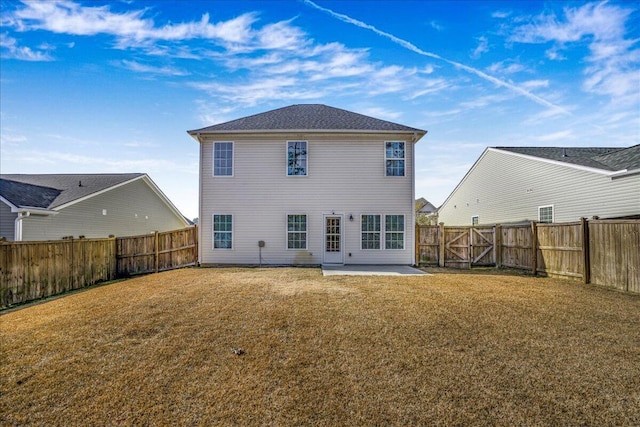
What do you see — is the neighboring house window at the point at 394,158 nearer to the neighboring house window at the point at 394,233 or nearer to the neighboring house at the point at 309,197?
the neighboring house at the point at 309,197

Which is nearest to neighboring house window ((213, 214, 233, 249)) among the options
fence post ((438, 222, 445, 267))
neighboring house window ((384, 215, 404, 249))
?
neighboring house window ((384, 215, 404, 249))

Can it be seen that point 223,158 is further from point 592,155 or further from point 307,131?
point 592,155

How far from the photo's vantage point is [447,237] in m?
13.2

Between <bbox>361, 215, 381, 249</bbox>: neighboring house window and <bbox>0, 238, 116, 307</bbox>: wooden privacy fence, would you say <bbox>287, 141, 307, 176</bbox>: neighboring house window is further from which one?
<bbox>0, 238, 116, 307</bbox>: wooden privacy fence

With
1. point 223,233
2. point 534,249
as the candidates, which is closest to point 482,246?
point 534,249

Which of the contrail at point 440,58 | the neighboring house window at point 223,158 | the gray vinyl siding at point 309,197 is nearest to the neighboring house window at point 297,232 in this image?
the gray vinyl siding at point 309,197

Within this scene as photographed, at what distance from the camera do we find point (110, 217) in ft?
55.6

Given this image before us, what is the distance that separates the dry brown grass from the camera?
119 inches

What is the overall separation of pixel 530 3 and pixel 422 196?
40485 mm

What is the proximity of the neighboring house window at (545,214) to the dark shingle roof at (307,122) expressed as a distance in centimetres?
753

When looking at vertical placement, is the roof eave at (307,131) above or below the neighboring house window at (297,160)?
above

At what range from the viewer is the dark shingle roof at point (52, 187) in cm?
1330

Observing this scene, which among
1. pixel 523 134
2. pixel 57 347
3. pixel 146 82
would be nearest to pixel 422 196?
pixel 523 134

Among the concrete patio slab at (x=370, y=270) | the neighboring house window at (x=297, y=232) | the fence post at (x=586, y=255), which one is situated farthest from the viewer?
the neighboring house window at (x=297, y=232)
